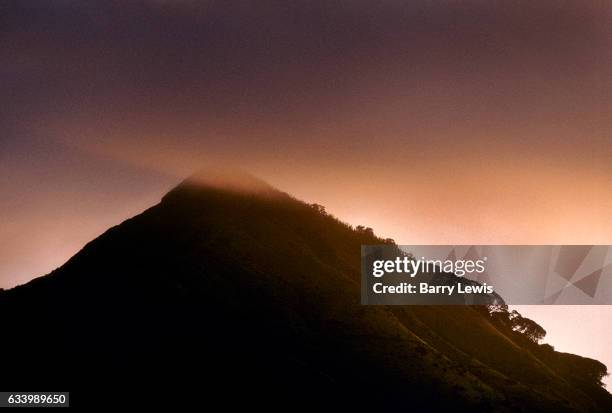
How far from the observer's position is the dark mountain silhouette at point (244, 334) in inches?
3342

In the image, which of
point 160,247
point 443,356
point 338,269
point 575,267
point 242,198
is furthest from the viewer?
point 575,267

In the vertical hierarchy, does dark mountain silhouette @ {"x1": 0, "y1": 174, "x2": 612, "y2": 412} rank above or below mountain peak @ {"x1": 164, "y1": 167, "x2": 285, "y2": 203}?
below

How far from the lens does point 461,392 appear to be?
88.6 metres

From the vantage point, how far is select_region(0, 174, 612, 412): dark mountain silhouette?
8488cm

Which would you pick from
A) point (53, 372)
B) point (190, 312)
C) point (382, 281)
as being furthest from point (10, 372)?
point (382, 281)

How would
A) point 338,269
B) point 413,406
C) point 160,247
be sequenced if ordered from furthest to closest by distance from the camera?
point 338,269
point 160,247
point 413,406

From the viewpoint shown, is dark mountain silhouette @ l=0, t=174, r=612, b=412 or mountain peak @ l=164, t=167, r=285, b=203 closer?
dark mountain silhouette @ l=0, t=174, r=612, b=412

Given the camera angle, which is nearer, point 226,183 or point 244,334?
point 244,334

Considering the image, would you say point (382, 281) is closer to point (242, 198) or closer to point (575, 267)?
point (242, 198)

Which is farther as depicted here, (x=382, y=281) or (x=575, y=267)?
(x=575, y=267)

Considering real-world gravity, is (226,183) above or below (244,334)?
above

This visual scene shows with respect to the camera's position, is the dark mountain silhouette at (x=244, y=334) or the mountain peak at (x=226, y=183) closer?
the dark mountain silhouette at (x=244, y=334)

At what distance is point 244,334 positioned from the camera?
9988cm

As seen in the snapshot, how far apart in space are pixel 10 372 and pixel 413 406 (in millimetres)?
54177
